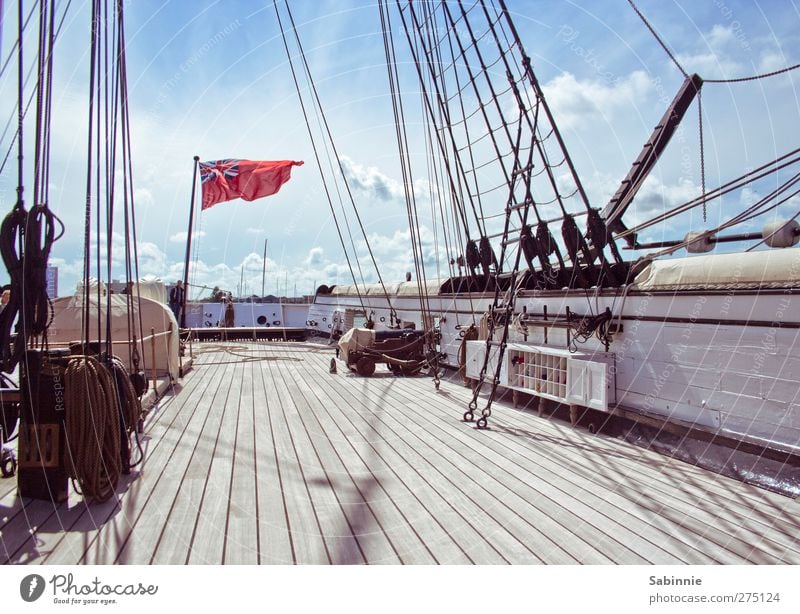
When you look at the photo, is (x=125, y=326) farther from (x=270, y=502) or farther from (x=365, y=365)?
(x=270, y=502)

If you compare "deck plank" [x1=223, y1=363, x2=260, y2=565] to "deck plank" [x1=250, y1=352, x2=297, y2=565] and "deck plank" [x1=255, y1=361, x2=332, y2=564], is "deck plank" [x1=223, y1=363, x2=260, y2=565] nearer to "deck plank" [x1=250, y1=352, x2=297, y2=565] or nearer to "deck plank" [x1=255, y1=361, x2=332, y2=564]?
"deck plank" [x1=250, y1=352, x2=297, y2=565]

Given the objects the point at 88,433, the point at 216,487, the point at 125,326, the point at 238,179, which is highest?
the point at 238,179

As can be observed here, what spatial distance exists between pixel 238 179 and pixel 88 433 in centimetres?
1213

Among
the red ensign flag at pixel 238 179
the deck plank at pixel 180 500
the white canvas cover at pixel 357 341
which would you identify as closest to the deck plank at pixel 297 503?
the deck plank at pixel 180 500

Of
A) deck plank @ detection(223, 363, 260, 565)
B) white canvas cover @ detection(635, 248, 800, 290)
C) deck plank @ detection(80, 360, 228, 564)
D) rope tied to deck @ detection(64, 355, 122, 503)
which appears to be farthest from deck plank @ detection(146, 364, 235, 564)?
white canvas cover @ detection(635, 248, 800, 290)

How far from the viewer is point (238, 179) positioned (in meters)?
13.8

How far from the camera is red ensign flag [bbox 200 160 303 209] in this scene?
13.8 meters

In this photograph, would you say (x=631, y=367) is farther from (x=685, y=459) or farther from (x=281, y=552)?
(x=281, y=552)

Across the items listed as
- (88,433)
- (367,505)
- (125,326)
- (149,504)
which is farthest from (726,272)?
Result: (125,326)

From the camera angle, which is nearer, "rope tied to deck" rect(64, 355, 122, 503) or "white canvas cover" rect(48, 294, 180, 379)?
"rope tied to deck" rect(64, 355, 122, 503)

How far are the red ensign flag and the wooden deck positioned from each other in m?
10.1

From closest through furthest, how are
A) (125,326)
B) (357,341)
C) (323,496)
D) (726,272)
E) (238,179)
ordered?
(323,496) < (726,272) < (125,326) < (357,341) < (238,179)

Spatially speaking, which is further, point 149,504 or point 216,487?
point 216,487
